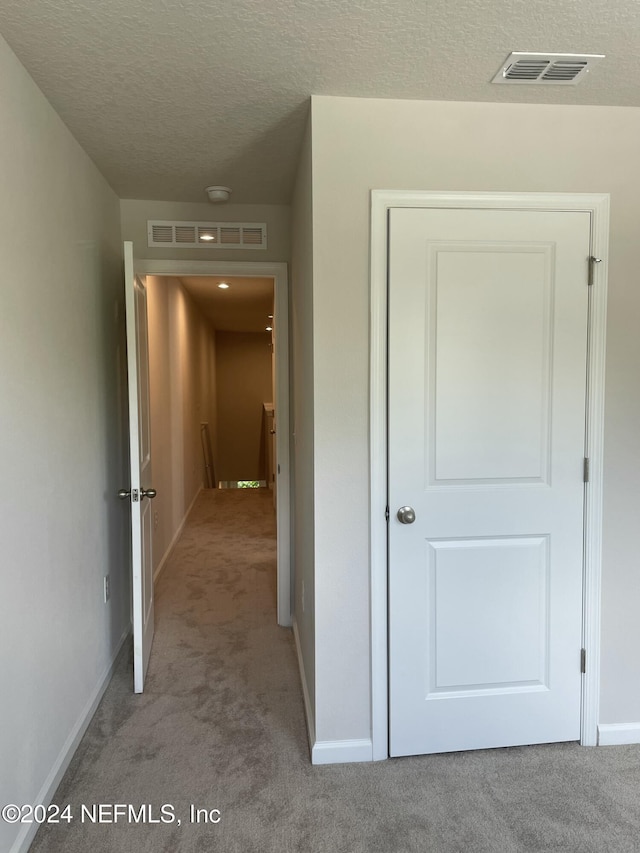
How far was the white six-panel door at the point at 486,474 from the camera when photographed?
6.65 feet

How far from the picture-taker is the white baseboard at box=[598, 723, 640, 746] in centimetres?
218

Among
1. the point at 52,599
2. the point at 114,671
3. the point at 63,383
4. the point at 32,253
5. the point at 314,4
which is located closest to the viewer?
the point at 314,4

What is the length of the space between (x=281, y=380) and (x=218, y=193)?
107cm

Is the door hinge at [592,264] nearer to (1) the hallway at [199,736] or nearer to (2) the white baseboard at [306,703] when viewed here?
(2) the white baseboard at [306,703]

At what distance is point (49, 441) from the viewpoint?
6.49 ft

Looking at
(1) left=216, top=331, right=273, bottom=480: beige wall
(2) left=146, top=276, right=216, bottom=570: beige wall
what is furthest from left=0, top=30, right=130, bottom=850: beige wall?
(1) left=216, top=331, right=273, bottom=480: beige wall

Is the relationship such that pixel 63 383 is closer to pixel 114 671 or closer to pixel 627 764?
pixel 114 671

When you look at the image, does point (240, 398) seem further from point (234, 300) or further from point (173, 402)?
point (173, 402)

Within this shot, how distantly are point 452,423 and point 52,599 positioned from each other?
Result: 1591 millimetres

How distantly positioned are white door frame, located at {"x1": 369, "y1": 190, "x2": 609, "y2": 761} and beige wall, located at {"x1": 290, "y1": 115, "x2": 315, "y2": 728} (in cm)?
24

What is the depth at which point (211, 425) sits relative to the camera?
363 inches

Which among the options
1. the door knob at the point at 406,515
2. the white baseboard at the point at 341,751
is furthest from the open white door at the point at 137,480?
the door knob at the point at 406,515

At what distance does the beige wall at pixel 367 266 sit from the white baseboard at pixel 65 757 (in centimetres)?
94

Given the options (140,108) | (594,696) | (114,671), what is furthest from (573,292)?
(114,671)
